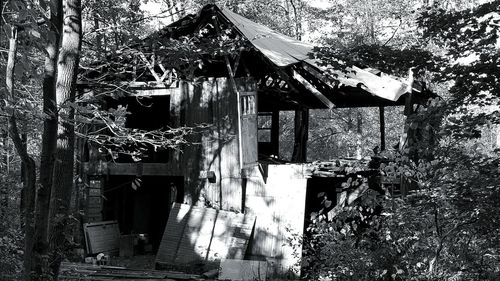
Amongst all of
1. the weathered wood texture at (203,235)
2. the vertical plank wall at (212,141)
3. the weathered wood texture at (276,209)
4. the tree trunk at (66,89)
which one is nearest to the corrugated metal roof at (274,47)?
the vertical plank wall at (212,141)

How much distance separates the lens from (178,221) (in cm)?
1486

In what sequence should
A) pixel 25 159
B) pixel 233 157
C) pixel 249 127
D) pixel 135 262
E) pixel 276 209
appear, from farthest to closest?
1. pixel 135 262
2. pixel 233 157
3. pixel 249 127
4. pixel 276 209
5. pixel 25 159

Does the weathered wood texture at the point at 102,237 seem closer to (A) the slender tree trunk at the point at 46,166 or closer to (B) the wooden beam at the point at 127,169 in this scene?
(B) the wooden beam at the point at 127,169

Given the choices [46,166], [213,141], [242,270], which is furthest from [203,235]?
[46,166]

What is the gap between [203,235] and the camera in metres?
14.4

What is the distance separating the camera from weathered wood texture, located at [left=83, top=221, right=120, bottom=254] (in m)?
15.8

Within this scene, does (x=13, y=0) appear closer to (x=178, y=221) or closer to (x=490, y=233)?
(x=490, y=233)

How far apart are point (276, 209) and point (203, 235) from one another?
223 centimetres

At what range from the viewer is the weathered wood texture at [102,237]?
51.8 ft

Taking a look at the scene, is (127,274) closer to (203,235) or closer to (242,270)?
(203,235)

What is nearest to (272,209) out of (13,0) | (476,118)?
(476,118)

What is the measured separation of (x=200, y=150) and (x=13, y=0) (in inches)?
462

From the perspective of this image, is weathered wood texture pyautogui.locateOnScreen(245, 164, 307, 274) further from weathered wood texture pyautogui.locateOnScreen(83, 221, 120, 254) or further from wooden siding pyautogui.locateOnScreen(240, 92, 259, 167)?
weathered wood texture pyautogui.locateOnScreen(83, 221, 120, 254)

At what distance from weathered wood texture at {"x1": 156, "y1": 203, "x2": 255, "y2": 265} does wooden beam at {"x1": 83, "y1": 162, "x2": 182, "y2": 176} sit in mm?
1227
